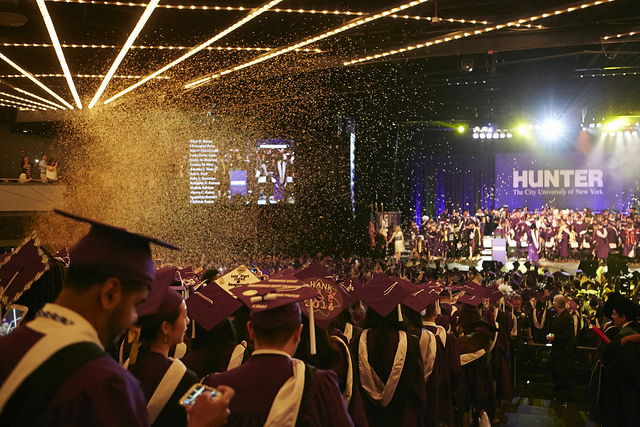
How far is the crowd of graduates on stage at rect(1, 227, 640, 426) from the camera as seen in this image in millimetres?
2334

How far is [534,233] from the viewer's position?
2273 cm

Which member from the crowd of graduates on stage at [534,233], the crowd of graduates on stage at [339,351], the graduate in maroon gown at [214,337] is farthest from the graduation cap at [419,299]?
the crowd of graduates on stage at [534,233]

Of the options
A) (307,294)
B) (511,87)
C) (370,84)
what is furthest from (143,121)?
(307,294)

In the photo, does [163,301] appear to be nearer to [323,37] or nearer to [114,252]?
[114,252]

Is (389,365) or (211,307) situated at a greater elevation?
(211,307)

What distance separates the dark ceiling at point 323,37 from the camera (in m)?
10.8

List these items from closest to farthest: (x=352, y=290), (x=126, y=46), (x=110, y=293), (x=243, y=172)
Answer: (x=110, y=293) → (x=352, y=290) → (x=126, y=46) → (x=243, y=172)

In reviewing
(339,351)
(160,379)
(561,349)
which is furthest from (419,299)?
(561,349)

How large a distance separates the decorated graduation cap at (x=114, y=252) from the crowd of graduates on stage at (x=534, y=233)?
20.0m

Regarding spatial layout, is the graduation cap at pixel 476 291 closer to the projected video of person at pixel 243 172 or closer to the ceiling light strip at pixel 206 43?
the ceiling light strip at pixel 206 43

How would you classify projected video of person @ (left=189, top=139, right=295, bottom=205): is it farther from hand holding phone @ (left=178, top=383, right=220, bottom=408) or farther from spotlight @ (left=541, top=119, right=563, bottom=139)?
hand holding phone @ (left=178, top=383, right=220, bottom=408)

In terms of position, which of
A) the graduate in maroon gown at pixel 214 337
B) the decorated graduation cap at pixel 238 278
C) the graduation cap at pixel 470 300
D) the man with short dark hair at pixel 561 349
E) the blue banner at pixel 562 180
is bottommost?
the man with short dark hair at pixel 561 349

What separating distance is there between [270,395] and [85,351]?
101cm

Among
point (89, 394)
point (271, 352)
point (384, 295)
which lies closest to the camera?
point (89, 394)
